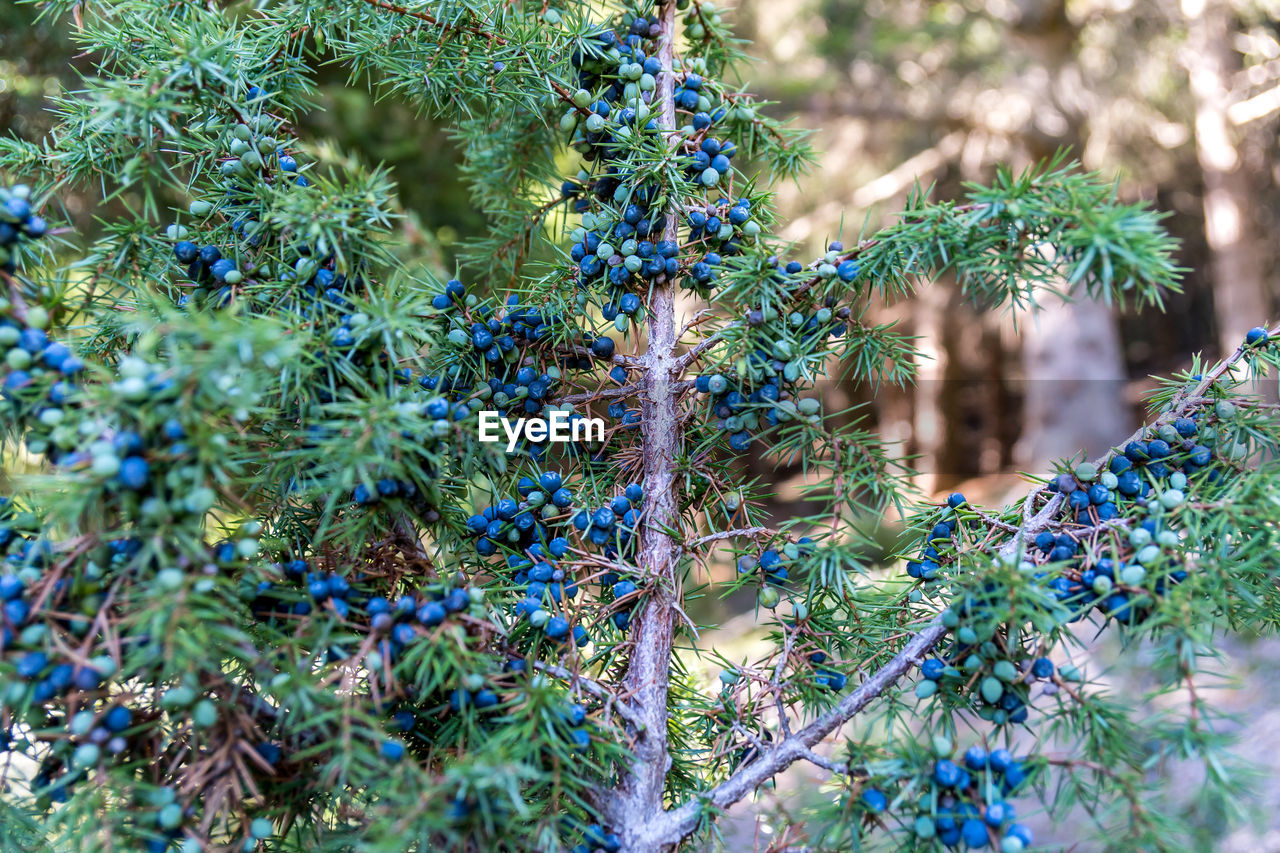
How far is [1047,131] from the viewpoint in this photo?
3721 mm

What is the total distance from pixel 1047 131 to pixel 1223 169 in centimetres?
74

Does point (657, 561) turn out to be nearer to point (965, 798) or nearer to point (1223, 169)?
point (965, 798)

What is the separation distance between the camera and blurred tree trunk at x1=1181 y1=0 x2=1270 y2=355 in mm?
3268

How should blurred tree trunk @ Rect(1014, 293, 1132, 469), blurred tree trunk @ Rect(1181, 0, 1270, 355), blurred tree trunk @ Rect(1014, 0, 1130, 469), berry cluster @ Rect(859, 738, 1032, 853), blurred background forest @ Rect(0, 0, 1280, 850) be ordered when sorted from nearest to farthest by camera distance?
berry cluster @ Rect(859, 738, 1032, 853)
blurred background forest @ Rect(0, 0, 1280, 850)
blurred tree trunk @ Rect(1181, 0, 1270, 355)
blurred tree trunk @ Rect(1014, 0, 1130, 469)
blurred tree trunk @ Rect(1014, 293, 1132, 469)

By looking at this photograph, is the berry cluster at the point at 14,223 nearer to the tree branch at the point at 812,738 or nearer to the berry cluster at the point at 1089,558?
the tree branch at the point at 812,738

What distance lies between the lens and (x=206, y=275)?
2.44 ft

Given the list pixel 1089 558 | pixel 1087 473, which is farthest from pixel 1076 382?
pixel 1089 558

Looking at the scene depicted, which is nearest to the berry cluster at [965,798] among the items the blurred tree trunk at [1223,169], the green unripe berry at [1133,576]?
the green unripe berry at [1133,576]

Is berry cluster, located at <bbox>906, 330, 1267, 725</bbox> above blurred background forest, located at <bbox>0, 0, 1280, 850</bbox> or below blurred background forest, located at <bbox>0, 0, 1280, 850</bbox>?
below

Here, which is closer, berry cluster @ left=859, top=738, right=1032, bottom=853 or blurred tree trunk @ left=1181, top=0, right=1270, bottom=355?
berry cluster @ left=859, top=738, right=1032, bottom=853

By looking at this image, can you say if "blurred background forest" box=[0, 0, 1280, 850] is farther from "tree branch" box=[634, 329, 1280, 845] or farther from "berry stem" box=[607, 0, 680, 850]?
"tree branch" box=[634, 329, 1280, 845]

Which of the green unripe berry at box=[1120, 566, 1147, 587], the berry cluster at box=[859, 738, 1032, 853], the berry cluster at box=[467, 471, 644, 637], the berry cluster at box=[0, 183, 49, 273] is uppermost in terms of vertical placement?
the berry cluster at box=[0, 183, 49, 273]

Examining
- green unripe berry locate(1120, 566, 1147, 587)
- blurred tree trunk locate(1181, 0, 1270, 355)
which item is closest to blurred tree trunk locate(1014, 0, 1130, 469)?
blurred tree trunk locate(1181, 0, 1270, 355)

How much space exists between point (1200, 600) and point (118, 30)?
112 cm
